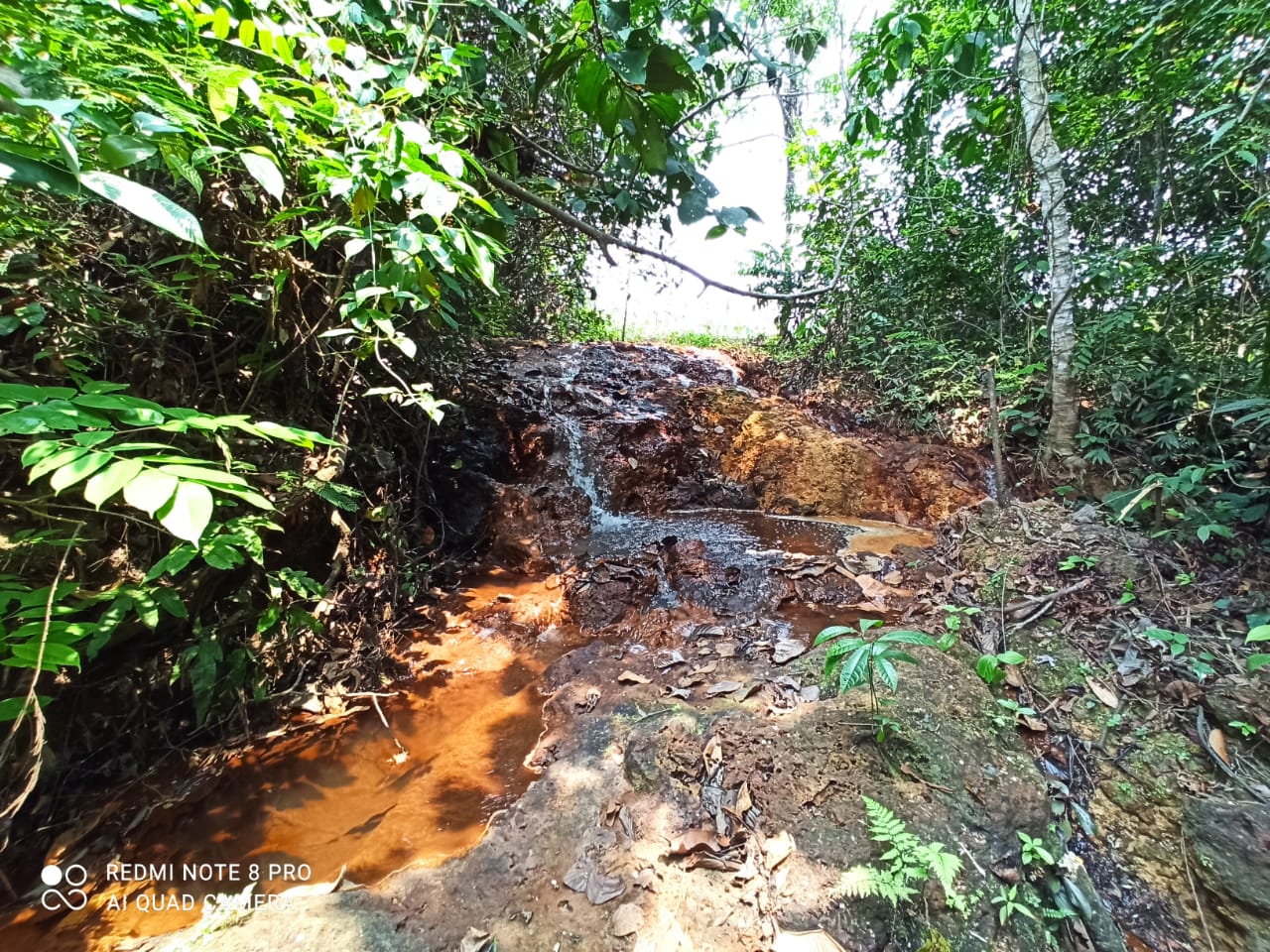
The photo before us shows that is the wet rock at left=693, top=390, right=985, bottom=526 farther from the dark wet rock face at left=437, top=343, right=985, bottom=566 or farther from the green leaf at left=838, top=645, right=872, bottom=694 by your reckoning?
the green leaf at left=838, top=645, right=872, bottom=694

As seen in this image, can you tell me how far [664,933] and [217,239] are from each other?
3.23 m

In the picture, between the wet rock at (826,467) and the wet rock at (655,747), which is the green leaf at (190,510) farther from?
the wet rock at (826,467)

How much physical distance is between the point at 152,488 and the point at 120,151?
55 centimetres

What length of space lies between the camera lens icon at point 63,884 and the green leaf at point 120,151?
2371 mm

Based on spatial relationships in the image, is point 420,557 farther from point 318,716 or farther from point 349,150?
point 349,150

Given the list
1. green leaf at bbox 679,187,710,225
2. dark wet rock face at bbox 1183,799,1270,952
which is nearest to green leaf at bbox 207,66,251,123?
green leaf at bbox 679,187,710,225

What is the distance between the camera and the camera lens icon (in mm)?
1656

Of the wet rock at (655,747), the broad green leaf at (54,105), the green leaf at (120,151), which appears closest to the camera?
the broad green leaf at (54,105)

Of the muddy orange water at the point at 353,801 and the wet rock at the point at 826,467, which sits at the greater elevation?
the wet rock at the point at 826,467

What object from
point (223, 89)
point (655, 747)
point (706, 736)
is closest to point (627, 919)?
point (655, 747)

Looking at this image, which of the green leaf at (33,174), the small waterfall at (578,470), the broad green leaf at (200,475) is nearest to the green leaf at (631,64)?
the green leaf at (33,174)

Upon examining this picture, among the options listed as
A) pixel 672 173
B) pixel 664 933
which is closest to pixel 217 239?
pixel 672 173

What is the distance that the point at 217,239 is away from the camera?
88.7 inches

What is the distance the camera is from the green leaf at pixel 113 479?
2.71 feet
